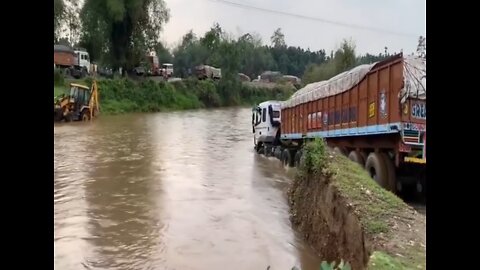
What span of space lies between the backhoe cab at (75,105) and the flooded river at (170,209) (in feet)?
23.5

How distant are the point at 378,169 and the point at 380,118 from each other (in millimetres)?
1042

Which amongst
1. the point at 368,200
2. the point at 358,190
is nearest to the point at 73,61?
the point at 358,190

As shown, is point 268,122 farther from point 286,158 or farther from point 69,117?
point 69,117

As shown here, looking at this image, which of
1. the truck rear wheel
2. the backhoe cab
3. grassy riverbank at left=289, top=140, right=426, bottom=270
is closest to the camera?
grassy riverbank at left=289, top=140, right=426, bottom=270

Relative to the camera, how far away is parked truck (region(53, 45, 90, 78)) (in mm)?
38806

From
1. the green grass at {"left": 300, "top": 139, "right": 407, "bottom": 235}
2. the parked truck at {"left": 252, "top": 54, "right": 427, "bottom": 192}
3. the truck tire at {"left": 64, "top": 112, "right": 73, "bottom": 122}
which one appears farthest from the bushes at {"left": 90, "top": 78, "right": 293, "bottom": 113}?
the green grass at {"left": 300, "top": 139, "right": 407, "bottom": 235}

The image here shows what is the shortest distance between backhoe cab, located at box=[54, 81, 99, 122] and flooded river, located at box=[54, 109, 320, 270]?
7152mm

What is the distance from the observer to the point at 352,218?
249 inches

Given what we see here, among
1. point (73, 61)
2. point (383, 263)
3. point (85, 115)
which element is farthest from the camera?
point (73, 61)

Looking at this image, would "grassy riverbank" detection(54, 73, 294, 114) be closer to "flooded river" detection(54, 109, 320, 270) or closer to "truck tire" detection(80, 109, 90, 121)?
"truck tire" detection(80, 109, 90, 121)

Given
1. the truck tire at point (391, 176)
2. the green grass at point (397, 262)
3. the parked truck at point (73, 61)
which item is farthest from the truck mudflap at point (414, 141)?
the parked truck at point (73, 61)
